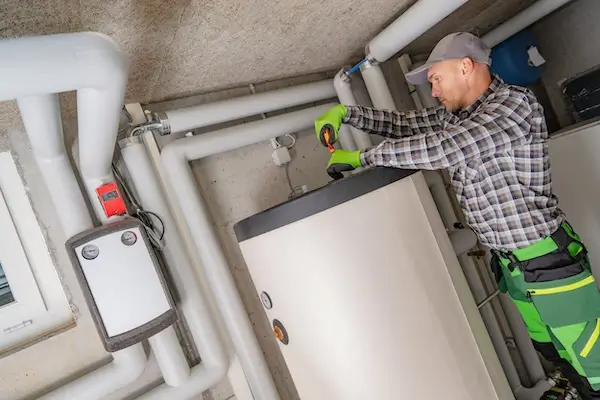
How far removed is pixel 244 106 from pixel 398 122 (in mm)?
534

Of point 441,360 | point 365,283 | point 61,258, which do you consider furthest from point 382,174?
point 61,258

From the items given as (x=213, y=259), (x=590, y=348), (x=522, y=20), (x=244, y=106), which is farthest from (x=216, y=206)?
(x=522, y=20)

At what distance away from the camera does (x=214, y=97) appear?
63.0 inches

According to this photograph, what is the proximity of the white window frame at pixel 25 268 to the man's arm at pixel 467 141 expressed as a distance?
3.34ft

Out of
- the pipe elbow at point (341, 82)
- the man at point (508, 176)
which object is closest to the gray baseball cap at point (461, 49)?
the man at point (508, 176)

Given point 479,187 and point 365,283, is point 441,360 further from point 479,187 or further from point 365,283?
point 479,187

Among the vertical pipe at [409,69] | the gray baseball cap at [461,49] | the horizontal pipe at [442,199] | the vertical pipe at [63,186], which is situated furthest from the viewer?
the vertical pipe at [409,69]

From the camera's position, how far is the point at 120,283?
115 centimetres

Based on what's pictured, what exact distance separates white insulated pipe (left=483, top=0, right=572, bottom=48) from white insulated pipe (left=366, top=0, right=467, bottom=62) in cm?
61

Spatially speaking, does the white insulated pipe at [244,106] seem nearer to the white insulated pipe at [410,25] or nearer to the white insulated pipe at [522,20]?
the white insulated pipe at [410,25]

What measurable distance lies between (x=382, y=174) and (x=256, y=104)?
596 millimetres

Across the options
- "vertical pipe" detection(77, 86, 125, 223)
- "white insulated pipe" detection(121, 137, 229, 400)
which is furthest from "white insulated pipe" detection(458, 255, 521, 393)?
"vertical pipe" detection(77, 86, 125, 223)

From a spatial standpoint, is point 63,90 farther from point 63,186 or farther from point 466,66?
point 466,66

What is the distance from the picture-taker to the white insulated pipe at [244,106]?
1411 mm
